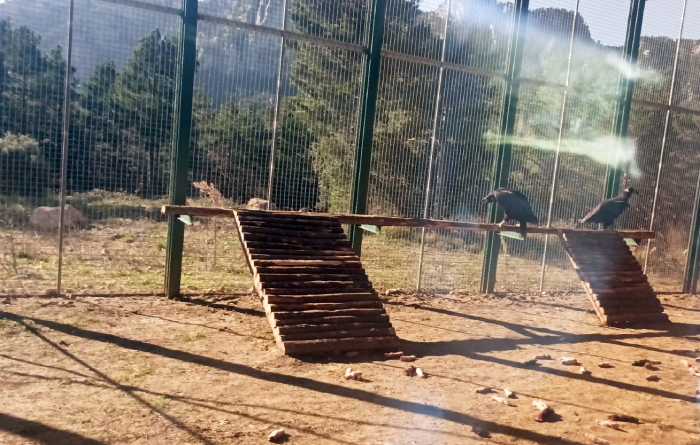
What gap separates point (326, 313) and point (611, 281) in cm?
474

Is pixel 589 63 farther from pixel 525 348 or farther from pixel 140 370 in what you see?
pixel 140 370

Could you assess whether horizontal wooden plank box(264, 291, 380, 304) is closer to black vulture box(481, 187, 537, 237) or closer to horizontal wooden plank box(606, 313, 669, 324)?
black vulture box(481, 187, 537, 237)

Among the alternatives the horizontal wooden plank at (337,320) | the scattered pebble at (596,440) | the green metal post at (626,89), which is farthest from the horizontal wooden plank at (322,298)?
the green metal post at (626,89)

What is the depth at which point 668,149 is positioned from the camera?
1162 centimetres

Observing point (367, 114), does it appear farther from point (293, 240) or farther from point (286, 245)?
point (286, 245)

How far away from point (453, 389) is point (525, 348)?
2015mm

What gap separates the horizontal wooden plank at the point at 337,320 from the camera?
6055mm

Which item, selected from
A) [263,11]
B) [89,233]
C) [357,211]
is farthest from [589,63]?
[89,233]

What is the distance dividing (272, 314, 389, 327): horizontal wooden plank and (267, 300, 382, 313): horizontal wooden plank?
124 millimetres

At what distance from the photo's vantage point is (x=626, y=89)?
10930mm

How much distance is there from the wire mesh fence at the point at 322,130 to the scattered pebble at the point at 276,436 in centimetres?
449

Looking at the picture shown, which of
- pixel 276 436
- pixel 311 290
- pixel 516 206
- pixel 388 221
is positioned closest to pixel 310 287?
pixel 311 290

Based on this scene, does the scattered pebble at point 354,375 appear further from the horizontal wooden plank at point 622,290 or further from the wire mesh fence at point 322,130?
the horizontal wooden plank at point 622,290

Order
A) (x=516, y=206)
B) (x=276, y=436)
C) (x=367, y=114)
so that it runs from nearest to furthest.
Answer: (x=276, y=436)
(x=516, y=206)
(x=367, y=114)
